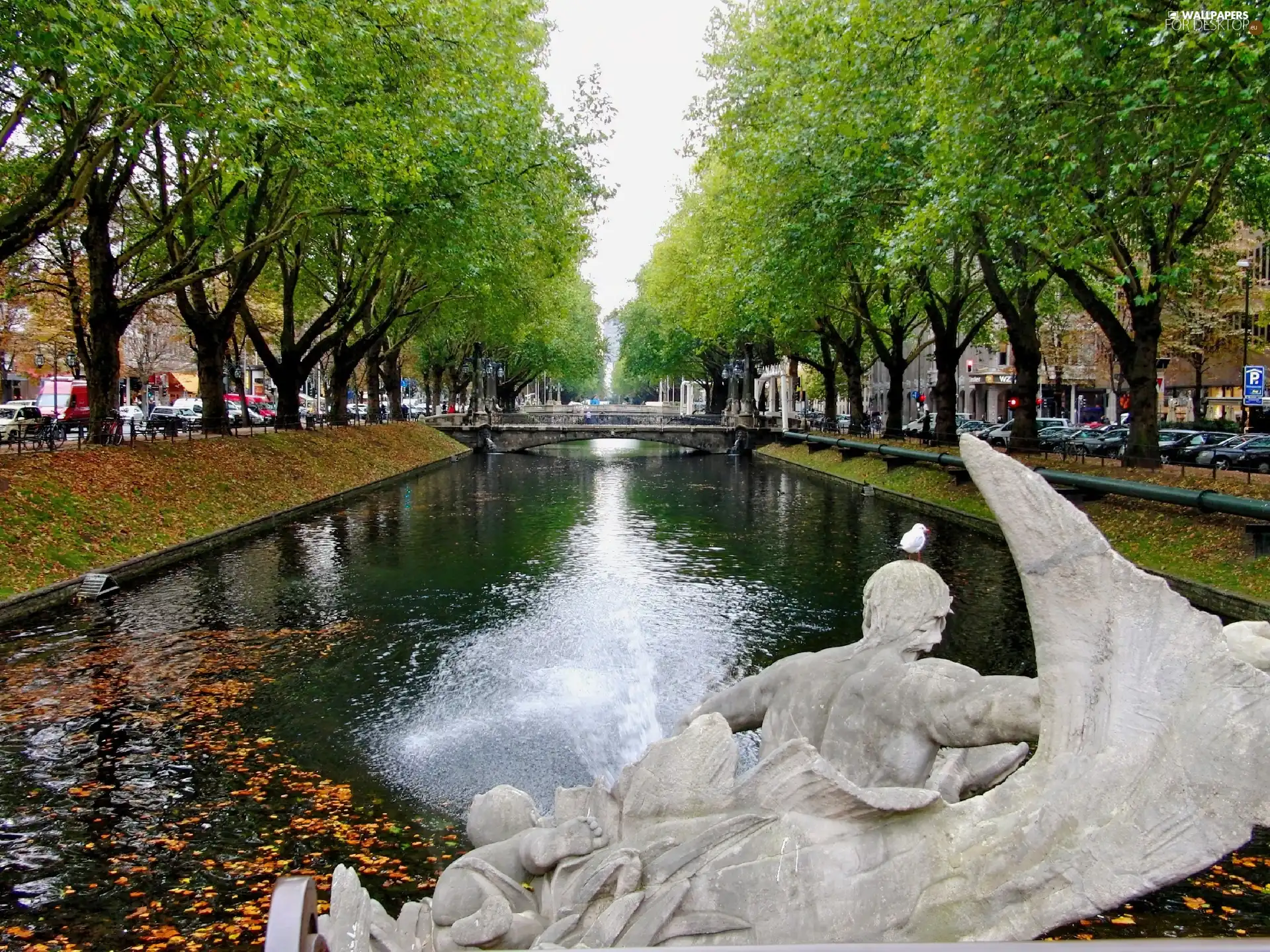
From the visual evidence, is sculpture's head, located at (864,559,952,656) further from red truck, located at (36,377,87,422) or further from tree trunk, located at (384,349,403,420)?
tree trunk, located at (384,349,403,420)

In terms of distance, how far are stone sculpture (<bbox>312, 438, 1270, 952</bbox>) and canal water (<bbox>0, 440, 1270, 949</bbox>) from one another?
3.27 meters

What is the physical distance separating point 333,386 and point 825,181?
81.7 feet

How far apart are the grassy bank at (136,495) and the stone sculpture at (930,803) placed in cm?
1421

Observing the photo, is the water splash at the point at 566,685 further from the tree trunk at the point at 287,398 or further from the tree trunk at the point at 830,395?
the tree trunk at the point at 830,395

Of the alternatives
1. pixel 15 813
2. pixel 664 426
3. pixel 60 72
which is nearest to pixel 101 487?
pixel 60 72

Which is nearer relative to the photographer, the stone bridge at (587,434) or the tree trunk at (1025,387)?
the tree trunk at (1025,387)

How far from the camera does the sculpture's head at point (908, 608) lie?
377 cm

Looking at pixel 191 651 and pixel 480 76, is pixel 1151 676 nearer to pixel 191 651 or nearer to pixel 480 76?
pixel 191 651

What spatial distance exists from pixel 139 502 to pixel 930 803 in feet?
69.0

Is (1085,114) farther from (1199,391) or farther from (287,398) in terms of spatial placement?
(1199,391)

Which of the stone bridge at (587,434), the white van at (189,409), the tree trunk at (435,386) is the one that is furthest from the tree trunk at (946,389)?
the tree trunk at (435,386)

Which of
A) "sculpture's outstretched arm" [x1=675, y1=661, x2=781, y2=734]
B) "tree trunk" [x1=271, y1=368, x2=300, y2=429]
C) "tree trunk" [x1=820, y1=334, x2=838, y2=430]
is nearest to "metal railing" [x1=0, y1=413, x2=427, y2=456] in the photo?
"tree trunk" [x1=271, y1=368, x2=300, y2=429]

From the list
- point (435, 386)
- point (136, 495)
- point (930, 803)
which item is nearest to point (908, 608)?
point (930, 803)

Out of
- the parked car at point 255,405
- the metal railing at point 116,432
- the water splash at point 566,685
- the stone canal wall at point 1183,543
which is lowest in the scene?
the water splash at point 566,685
